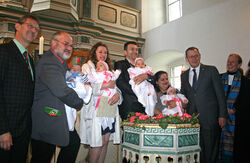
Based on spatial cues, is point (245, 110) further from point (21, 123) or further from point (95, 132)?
point (21, 123)

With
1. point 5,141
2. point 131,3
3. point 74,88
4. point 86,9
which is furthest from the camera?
point 131,3

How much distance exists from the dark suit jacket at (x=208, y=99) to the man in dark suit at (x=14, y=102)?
2.00 m

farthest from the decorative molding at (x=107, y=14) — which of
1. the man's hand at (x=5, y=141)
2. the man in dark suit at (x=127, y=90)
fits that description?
the man's hand at (x=5, y=141)

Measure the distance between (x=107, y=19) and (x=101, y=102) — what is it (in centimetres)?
693

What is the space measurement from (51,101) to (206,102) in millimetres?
1939

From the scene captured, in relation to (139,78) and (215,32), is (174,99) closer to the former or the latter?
(139,78)

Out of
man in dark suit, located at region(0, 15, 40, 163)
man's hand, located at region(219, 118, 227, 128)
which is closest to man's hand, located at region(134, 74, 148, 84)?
man's hand, located at region(219, 118, 227, 128)

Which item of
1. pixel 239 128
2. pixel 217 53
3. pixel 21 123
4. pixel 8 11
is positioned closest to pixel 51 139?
pixel 21 123

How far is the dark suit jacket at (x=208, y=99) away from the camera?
2.69 m

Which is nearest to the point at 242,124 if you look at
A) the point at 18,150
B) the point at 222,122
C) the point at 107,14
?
the point at 222,122

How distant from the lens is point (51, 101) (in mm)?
1790

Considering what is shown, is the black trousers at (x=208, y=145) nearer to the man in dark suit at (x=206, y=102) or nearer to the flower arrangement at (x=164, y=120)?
the man in dark suit at (x=206, y=102)

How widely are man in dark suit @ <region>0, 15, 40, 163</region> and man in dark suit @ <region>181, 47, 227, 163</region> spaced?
2002mm

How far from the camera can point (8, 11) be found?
657 centimetres
